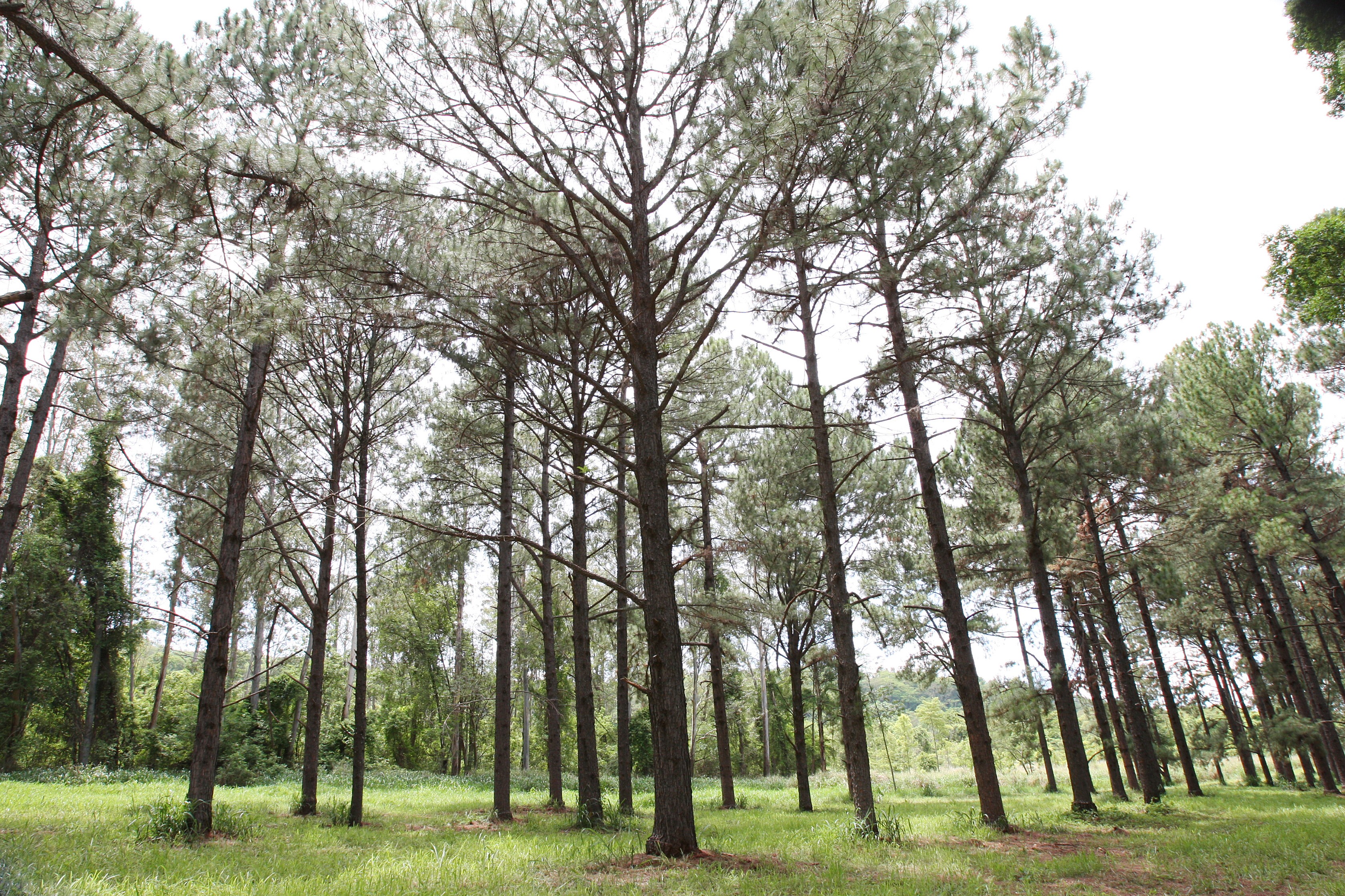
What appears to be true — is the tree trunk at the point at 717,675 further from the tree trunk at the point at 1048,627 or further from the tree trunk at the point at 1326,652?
the tree trunk at the point at 1326,652

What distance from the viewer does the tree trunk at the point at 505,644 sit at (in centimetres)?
1030

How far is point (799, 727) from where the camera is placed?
14156mm

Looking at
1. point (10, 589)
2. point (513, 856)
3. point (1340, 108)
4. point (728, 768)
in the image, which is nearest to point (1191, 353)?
point (1340, 108)

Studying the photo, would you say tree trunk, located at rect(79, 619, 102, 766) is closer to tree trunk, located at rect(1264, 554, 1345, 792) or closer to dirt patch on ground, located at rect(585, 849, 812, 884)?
dirt patch on ground, located at rect(585, 849, 812, 884)

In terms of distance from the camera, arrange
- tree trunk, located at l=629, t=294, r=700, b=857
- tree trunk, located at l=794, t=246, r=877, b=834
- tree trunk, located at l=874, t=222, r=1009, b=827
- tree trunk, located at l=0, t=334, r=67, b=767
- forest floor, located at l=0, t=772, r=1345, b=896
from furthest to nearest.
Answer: tree trunk, located at l=0, t=334, r=67, b=767 < tree trunk, located at l=874, t=222, r=1009, b=827 < tree trunk, located at l=794, t=246, r=877, b=834 < tree trunk, located at l=629, t=294, r=700, b=857 < forest floor, located at l=0, t=772, r=1345, b=896

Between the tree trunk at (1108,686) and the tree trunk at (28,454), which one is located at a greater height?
the tree trunk at (28,454)

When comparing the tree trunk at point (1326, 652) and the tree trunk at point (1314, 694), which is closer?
the tree trunk at point (1314, 694)

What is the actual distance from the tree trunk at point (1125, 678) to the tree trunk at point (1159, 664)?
0.85m

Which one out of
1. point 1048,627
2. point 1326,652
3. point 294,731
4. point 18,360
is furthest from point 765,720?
point 18,360

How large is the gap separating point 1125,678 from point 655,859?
11573 mm

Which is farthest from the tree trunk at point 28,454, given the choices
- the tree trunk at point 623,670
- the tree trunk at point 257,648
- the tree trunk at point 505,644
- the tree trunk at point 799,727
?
the tree trunk at point 799,727

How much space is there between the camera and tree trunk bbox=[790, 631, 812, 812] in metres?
13.3

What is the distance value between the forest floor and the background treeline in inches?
30.5

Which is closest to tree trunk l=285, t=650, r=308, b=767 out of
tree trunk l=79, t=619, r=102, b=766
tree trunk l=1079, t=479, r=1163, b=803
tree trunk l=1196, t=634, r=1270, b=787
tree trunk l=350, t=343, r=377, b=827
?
tree trunk l=79, t=619, r=102, b=766
